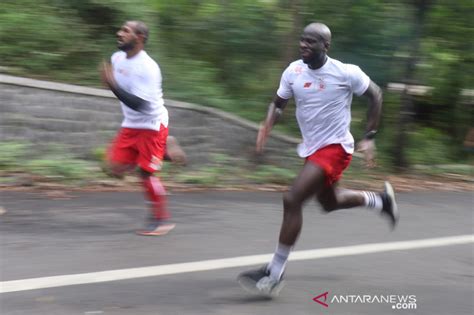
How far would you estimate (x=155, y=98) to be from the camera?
623cm

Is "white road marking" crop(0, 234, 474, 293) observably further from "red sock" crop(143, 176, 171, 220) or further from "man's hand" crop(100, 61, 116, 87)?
"man's hand" crop(100, 61, 116, 87)

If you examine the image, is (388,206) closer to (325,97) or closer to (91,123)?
(325,97)

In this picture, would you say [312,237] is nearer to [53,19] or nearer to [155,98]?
[155,98]

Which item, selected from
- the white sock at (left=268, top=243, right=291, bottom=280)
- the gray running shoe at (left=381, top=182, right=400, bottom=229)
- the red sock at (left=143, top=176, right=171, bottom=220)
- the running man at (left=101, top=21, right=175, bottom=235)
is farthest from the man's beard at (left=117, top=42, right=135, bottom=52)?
the gray running shoe at (left=381, top=182, right=400, bottom=229)

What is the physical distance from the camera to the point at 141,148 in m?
6.27

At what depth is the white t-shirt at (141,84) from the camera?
6098 mm

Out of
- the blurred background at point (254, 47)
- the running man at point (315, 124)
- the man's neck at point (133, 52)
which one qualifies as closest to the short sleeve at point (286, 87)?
the running man at point (315, 124)

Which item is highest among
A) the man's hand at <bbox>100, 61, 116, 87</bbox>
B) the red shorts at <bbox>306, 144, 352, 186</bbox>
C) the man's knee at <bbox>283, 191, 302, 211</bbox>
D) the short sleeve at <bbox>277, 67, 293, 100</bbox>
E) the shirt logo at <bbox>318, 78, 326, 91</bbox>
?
the shirt logo at <bbox>318, 78, 326, 91</bbox>

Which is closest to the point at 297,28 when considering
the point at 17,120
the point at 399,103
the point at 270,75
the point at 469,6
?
the point at 270,75

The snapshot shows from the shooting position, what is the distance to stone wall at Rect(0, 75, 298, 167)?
8883mm

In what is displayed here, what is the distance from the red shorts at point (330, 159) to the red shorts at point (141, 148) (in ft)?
5.30

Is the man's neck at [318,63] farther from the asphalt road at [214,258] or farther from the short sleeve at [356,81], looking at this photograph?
the asphalt road at [214,258]

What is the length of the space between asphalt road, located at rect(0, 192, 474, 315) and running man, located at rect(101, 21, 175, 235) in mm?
392

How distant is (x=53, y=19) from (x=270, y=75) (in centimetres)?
340
